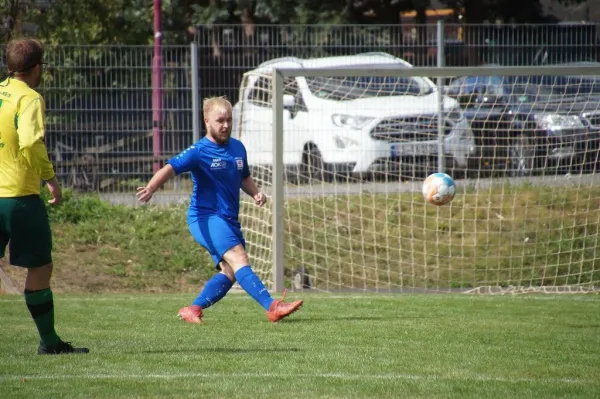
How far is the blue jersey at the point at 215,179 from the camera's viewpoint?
843cm

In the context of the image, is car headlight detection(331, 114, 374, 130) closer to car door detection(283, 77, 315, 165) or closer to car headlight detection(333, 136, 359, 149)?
car headlight detection(333, 136, 359, 149)

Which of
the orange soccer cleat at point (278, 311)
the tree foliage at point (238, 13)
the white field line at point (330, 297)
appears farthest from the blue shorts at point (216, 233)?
the tree foliage at point (238, 13)

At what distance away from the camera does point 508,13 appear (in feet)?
77.5

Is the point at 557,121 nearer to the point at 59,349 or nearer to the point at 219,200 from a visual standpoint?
the point at 219,200

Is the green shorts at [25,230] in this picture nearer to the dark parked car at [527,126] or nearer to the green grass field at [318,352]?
the green grass field at [318,352]

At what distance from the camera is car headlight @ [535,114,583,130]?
45.6ft

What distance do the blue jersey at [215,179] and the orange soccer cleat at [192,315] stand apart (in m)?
0.77

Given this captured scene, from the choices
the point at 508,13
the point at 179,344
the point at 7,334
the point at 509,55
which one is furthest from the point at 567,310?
the point at 508,13

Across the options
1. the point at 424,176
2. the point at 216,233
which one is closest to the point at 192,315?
the point at 216,233

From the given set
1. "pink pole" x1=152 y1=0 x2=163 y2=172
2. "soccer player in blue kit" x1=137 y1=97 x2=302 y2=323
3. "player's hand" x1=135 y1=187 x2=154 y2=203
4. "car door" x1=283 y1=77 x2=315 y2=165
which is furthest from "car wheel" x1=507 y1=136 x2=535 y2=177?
"player's hand" x1=135 y1=187 x2=154 y2=203

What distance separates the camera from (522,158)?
14.4m

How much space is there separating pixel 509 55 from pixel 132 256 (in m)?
6.16

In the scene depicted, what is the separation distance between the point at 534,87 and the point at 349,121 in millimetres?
2546

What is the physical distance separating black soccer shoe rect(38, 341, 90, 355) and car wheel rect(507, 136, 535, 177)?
874 cm
